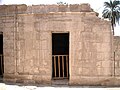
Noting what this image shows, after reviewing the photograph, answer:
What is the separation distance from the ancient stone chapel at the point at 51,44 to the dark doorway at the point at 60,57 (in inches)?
13.4

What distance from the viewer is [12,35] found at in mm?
11344

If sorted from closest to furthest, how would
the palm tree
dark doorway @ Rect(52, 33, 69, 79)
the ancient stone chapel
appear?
the ancient stone chapel < dark doorway @ Rect(52, 33, 69, 79) < the palm tree

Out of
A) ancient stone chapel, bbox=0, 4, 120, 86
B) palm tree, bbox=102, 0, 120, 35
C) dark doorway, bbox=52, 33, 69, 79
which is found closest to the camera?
ancient stone chapel, bbox=0, 4, 120, 86

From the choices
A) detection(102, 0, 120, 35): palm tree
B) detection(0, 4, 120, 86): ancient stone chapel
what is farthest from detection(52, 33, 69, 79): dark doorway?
detection(102, 0, 120, 35): palm tree

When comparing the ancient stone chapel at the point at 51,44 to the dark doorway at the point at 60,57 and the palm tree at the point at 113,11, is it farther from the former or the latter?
the palm tree at the point at 113,11

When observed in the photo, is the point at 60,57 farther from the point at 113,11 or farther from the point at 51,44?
the point at 113,11

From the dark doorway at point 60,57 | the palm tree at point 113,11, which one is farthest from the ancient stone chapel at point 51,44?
the palm tree at point 113,11

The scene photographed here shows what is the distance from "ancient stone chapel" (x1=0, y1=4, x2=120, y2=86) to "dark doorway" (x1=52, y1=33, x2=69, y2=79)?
34cm

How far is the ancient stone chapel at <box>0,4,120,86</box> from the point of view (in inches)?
429

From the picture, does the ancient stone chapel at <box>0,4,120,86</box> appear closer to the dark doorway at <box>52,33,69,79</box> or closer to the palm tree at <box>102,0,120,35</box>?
the dark doorway at <box>52,33,69,79</box>

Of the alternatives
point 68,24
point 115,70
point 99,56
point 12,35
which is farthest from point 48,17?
point 115,70

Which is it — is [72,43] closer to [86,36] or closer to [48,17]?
[86,36]

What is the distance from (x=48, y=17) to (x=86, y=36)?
1697 mm

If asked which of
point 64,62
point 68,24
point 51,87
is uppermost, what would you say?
point 68,24
